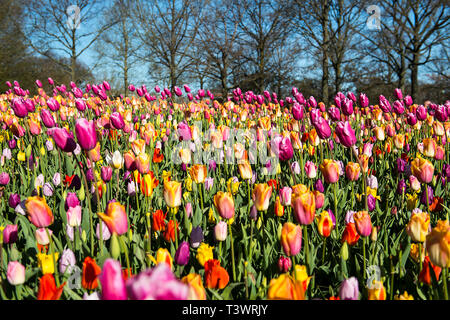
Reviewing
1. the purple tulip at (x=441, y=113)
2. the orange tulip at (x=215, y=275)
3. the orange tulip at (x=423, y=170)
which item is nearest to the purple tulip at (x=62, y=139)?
the orange tulip at (x=215, y=275)

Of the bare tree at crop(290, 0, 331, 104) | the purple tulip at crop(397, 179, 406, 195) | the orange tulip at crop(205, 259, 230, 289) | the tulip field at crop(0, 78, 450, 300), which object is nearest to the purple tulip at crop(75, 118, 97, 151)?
the tulip field at crop(0, 78, 450, 300)

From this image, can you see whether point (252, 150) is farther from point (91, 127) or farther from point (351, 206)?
point (91, 127)

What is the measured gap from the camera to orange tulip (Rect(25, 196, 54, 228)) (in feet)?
3.40

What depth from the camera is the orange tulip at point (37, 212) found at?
3.40 feet

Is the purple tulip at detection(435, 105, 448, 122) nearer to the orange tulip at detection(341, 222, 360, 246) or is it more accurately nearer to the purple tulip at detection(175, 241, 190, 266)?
the orange tulip at detection(341, 222, 360, 246)

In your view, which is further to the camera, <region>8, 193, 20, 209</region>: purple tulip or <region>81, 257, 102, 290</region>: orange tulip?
<region>8, 193, 20, 209</region>: purple tulip

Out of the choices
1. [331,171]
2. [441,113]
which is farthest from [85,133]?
[441,113]

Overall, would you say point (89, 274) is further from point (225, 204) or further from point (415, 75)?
point (415, 75)

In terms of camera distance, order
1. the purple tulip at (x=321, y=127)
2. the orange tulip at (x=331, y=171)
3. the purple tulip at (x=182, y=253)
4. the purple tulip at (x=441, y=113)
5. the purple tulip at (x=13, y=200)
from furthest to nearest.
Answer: the purple tulip at (x=441, y=113) < the purple tulip at (x=321, y=127) < the purple tulip at (x=13, y=200) < the orange tulip at (x=331, y=171) < the purple tulip at (x=182, y=253)

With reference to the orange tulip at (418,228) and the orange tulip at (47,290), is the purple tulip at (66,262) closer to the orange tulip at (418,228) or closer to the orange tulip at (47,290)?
the orange tulip at (47,290)

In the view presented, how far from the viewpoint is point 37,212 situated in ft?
3.45
